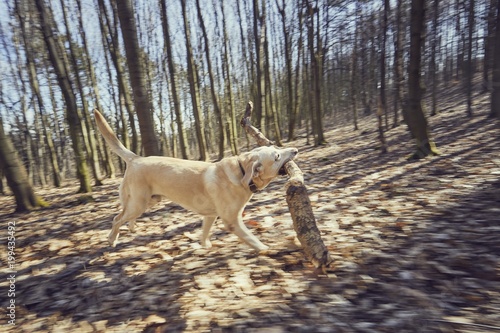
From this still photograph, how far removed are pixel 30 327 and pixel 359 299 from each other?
3.27m

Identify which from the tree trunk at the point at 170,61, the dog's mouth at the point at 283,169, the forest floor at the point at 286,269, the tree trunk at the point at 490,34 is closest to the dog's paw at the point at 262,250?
the forest floor at the point at 286,269

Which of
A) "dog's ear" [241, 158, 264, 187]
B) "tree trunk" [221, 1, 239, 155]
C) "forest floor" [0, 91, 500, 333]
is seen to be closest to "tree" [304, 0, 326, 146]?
"tree trunk" [221, 1, 239, 155]

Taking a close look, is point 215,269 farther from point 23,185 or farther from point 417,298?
point 23,185

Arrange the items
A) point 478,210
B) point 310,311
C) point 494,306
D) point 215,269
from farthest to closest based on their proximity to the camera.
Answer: point 478,210, point 215,269, point 310,311, point 494,306

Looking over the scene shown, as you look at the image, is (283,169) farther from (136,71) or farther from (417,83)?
(417,83)

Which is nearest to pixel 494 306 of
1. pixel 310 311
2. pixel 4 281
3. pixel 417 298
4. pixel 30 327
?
pixel 417 298

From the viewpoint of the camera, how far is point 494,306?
2.38m

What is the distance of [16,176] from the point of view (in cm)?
718

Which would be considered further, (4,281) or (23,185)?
(23,185)

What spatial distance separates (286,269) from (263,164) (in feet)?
4.70

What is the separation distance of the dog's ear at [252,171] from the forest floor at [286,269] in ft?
3.46

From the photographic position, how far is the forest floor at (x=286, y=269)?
2.54 metres

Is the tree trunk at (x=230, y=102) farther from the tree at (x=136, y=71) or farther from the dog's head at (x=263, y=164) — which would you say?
the dog's head at (x=263, y=164)

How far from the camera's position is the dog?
411cm
